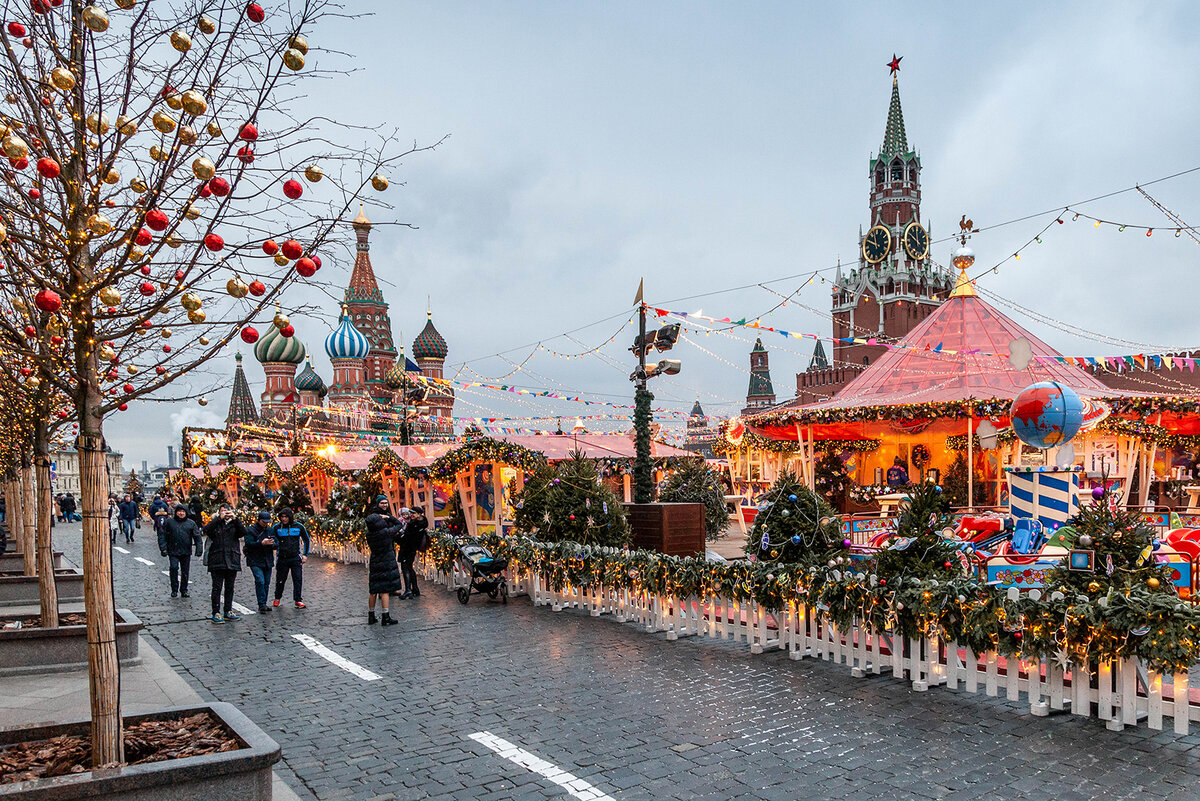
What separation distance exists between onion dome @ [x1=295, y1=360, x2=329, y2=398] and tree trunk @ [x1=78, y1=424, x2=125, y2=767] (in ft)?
199

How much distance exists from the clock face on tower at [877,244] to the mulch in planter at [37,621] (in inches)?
3664

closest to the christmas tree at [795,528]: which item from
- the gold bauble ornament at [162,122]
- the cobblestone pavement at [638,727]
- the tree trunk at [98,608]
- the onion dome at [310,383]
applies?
the cobblestone pavement at [638,727]

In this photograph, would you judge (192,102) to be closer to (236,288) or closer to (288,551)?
(236,288)

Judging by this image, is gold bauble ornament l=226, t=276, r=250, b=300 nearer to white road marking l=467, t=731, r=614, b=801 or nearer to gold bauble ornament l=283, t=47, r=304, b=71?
gold bauble ornament l=283, t=47, r=304, b=71

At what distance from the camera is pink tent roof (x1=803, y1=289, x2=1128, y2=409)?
65.4 feet

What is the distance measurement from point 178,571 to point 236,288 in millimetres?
13427

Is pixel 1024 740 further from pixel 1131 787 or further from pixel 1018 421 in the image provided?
pixel 1018 421

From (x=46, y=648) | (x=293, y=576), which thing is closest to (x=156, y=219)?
(x=46, y=648)

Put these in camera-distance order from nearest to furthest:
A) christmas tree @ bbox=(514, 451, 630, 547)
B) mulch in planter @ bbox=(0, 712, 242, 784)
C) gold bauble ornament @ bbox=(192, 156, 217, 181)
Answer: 1. gold bauble ornament @ bbox=(192, 156, 217, 181)
2. mulch in planter @ bbox=(0, 712, 242, 784)
3. christmas tree @ bbox=(514, 451, 630, 547)

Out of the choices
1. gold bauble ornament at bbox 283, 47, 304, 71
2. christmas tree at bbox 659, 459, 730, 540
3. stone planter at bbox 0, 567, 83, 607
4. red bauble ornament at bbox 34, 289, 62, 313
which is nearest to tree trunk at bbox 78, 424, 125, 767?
red bauble ornament at bbox 34, 289, 62, 313

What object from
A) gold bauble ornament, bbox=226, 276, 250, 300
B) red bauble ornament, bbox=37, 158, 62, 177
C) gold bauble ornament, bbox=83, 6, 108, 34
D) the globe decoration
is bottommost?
the globe decoration

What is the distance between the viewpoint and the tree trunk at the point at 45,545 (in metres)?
8.52

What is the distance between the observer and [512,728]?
668cm

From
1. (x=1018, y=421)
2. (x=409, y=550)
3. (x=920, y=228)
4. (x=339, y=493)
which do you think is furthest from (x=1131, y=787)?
(x=920, y=228)
